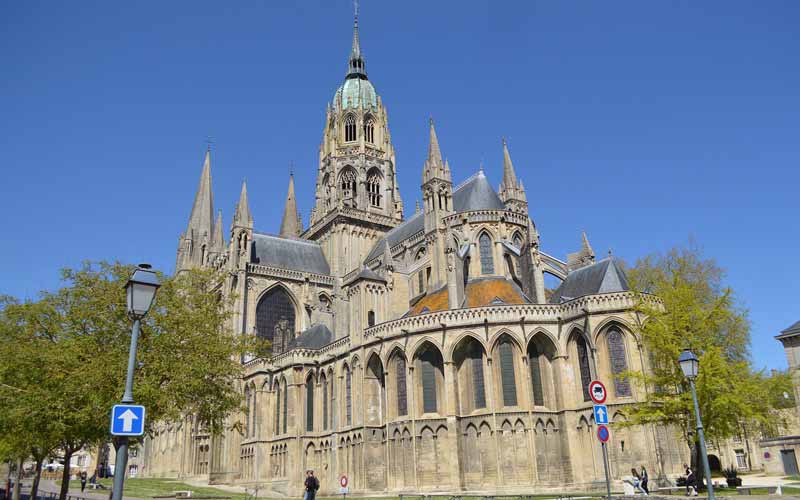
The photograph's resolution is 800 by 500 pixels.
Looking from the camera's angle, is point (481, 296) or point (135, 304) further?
point (481, 296)

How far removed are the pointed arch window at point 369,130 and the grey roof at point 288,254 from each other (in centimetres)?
1197

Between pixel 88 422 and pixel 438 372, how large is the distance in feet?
59.6

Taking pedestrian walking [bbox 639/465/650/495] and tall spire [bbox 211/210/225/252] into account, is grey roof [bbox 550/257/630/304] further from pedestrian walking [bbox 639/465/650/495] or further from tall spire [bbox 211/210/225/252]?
tall spire [bbox 211/210/225/252]

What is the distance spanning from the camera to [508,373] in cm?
3234

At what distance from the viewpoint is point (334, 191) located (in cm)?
6031

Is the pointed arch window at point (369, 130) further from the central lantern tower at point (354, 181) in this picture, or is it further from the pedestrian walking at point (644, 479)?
the pedestrian walking at point (644, 479)

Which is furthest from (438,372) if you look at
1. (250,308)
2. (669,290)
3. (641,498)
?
(250,308)

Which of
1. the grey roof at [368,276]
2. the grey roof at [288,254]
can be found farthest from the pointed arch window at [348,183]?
the grey roof at [368,276]

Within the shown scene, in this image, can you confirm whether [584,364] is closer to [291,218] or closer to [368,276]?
[368,276]

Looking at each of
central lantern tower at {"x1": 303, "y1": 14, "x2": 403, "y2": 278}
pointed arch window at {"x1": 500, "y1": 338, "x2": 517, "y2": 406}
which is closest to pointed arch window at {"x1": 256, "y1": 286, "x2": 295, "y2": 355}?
central lantern tower at {"x1": 303, "y1": 14, "x2": 403, "y2": 278}

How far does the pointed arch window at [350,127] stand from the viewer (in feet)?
208

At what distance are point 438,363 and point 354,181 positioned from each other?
3114cm

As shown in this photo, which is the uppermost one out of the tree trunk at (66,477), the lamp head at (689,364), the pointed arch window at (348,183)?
the pointed arch window at (348,183)

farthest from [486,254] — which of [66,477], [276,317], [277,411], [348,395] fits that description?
[66,477]
